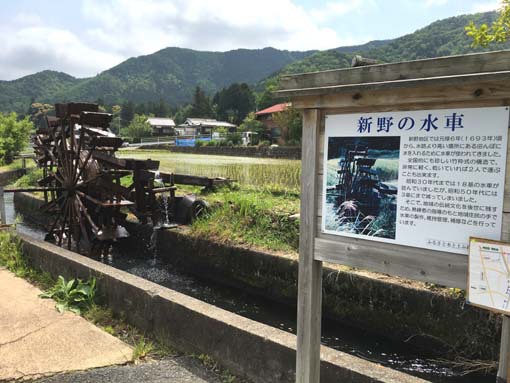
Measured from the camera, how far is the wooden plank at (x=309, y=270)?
2.22 meters

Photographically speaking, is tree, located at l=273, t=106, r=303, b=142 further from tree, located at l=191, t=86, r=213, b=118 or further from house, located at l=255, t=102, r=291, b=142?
tree, located at l=191, t=86, r=213, b=118

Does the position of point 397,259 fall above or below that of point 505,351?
above

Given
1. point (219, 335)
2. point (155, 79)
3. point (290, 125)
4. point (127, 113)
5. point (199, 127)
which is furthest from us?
point (155, 79)

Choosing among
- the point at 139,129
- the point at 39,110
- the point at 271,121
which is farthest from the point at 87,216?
the point at 39,110

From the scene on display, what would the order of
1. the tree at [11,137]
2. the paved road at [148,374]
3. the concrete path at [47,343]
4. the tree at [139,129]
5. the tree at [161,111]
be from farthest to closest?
the tree at [161,111], the tree at [139,129], the tree at [11,137], the concrete path at [47,343], the paved road at [148,374]

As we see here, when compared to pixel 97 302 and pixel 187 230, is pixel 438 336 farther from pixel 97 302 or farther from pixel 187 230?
A: pixel 187 230

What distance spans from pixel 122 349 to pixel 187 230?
17.4 ft

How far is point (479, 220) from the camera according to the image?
1718mm

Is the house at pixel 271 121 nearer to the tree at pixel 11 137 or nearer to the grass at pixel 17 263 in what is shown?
the tree at pixel 11 137

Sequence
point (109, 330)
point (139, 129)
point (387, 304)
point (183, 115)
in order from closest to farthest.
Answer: point (109, 330) → point (387, 304) → point (139, 129) → point (183, 115)

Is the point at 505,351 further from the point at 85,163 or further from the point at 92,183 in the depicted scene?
the point at 85,163

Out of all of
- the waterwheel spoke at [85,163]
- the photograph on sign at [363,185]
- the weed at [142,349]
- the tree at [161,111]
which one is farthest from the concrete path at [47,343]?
the tree at [161,111]

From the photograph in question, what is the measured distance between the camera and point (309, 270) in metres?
2.31

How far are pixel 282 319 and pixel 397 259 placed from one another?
4.62m
